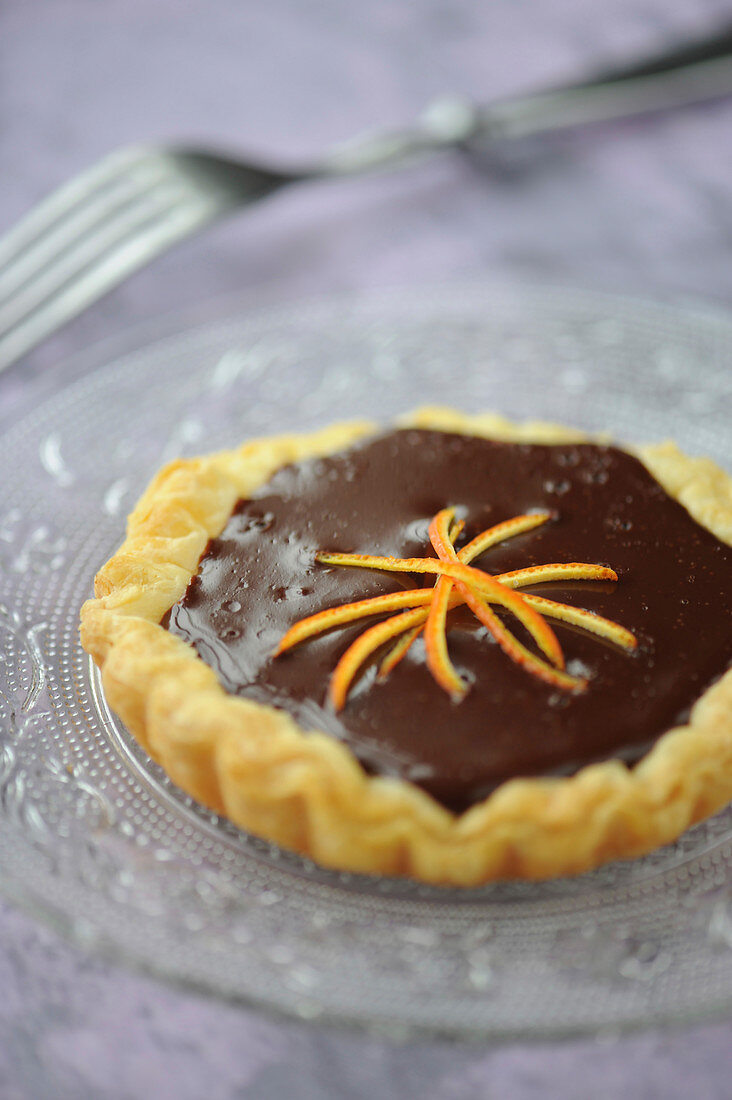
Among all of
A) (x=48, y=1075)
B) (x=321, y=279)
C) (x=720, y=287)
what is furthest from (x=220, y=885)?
(x=720, y=287)

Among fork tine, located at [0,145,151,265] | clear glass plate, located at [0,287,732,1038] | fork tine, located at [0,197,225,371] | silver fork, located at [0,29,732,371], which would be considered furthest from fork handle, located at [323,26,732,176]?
clear glass plate, located at [0,287,732,1038]

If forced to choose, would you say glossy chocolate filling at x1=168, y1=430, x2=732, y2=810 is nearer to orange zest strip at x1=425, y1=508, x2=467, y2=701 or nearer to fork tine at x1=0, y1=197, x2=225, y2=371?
orange zest strip at x1=425, y1=508, x2=467, y2=701

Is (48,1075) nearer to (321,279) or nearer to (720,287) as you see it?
(321,279)

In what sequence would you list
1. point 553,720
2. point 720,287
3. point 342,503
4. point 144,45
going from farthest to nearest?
point 144,45 < point 720,287 < point 342,503 < point 553,720

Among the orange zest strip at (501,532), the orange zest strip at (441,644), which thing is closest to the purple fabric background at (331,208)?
the orange zest strip at (441,644)

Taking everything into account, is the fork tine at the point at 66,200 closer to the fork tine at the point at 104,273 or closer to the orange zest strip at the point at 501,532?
the fork tine at the point at 104,273

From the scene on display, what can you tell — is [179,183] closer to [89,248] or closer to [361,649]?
[89,248]

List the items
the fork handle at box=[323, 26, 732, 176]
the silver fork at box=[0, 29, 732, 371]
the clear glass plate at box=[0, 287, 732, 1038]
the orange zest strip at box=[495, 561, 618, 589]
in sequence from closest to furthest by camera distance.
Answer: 1. the clear glass plate at box=[0, 287, 732, 1038]
2. the orange zest strip at box=[495, 561, 618, 589]
3. the silver fork at box=[0, 29, 732, 371]
4. the fork handle at box=[323, 26, 732, 176]
